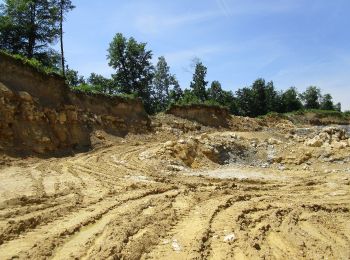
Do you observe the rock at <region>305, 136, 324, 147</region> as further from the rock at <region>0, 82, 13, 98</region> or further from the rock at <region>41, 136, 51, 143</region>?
the rock at <region>0, 82, 13, 98</region>

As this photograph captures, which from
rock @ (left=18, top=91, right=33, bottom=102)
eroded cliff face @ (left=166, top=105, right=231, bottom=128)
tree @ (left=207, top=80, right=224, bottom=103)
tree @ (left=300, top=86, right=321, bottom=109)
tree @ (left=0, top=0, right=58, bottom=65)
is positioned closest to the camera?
rock @ (left=18, top=91, right=33, bottom=102)

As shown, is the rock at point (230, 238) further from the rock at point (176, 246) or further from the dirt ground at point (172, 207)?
the rock at point (176, 246)

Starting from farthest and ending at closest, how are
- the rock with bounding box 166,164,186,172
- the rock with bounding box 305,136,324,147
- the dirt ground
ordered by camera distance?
the rock with bounding box 305,136,324,147
the rock with bounding box 166,164,186,172
the dirt ground

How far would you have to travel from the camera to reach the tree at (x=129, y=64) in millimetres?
38562

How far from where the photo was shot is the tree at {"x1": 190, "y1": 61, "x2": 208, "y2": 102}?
A: 174 ft

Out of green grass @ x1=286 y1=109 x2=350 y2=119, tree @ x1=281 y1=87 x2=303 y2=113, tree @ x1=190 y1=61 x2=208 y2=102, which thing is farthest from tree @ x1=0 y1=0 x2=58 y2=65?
tree @ x1=281 y1=87 x2=303 y2=113

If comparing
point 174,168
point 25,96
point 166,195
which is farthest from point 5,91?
point 166,195

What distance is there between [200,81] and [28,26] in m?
31.4

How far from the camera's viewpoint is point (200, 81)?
176 ft

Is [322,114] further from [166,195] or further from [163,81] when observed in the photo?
[166,195]

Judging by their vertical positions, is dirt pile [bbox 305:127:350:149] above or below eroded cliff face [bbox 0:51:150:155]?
below

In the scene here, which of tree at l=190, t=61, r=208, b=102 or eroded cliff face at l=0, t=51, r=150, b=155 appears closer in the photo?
eroded cliff face at l=0, t=51, r=150, b=155

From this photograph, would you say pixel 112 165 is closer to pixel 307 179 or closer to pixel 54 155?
pixel 54 155

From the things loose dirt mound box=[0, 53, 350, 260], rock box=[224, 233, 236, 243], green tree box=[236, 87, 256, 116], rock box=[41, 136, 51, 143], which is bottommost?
rock box=[224, 233, 236, 243]
